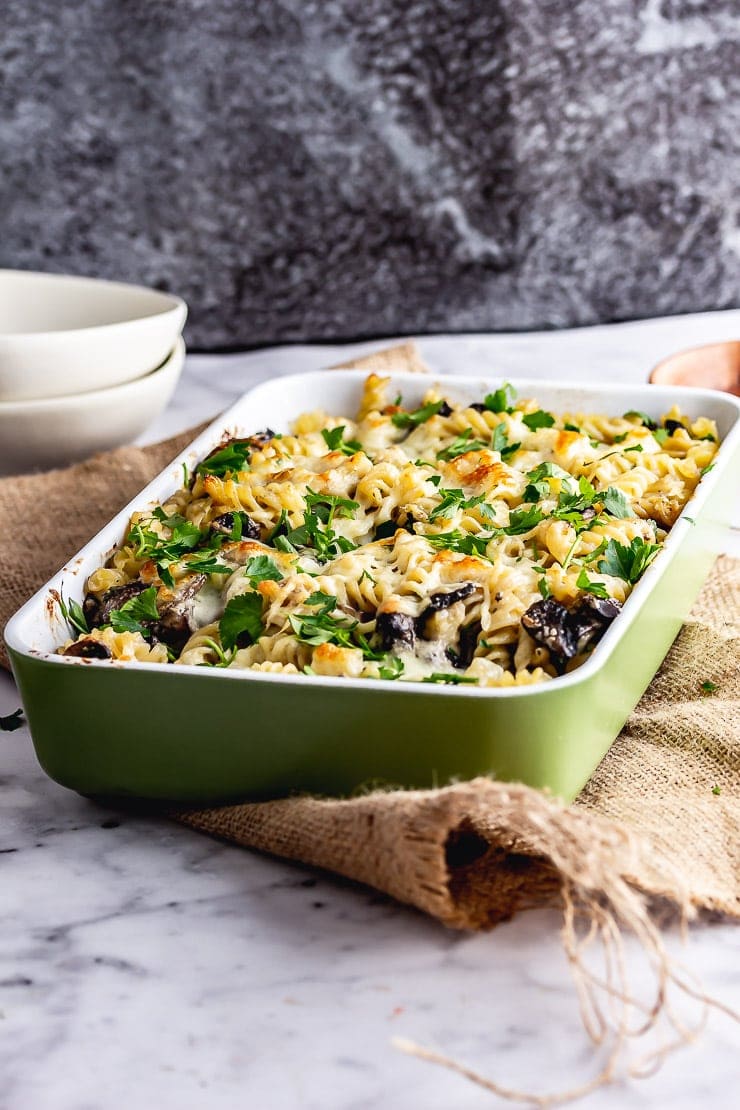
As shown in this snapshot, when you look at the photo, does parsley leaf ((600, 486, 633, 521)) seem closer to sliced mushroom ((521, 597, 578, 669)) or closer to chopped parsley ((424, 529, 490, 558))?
chopped parsley ((424, 529, 490, 558))

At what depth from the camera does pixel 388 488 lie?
2.14m

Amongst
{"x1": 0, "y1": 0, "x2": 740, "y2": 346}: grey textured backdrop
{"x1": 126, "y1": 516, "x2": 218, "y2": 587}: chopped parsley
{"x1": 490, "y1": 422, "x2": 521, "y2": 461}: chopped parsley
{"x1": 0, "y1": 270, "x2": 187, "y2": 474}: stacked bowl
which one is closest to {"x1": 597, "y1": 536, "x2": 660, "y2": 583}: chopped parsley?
{"x1": 490, "y1": 422, "x2": 521, "y2": 461}: chopped parsley

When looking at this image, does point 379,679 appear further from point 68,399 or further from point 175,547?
point 68,399

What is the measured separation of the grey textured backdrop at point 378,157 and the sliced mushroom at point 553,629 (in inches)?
89.8

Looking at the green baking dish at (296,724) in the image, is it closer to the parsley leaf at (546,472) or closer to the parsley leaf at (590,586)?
the parsley leaf at (590,586)

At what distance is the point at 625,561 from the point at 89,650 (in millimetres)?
701

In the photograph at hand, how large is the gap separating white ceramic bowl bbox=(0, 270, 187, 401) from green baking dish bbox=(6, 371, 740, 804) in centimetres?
92

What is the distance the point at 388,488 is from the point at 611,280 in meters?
2.01

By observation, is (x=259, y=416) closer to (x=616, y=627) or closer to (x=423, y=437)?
(x=423, y=437)

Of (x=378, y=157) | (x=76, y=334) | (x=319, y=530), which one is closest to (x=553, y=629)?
(x=319, y=530)

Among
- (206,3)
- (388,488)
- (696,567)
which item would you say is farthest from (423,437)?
(206,3)

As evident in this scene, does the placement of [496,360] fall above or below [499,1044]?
below

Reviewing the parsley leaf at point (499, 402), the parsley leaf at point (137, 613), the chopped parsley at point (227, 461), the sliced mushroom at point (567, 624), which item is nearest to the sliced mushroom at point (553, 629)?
the sliced mushroom at point (567, 624)

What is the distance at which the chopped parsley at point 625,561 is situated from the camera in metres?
1.86
